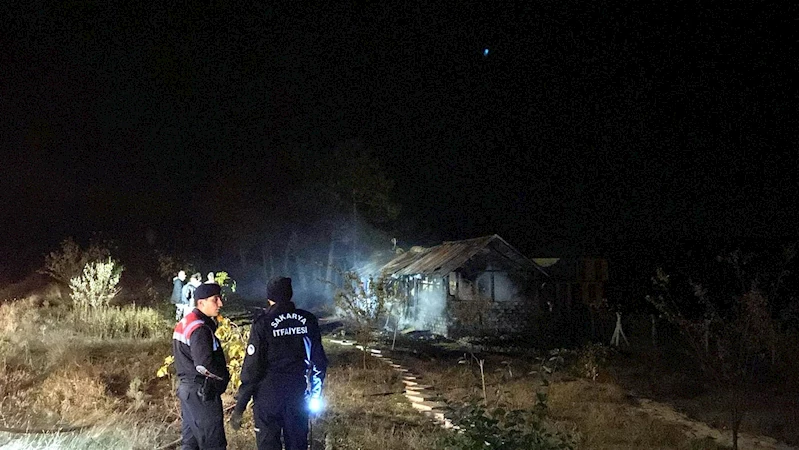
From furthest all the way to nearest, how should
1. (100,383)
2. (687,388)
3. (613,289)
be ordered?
(613,289) → (687,388) → (100,383)

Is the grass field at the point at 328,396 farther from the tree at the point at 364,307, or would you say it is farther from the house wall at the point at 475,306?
the house wall at the point at 475,306

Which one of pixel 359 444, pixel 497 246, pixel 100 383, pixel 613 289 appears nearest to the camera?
pixel 359 444

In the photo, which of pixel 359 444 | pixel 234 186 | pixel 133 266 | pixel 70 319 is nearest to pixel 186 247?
pixel 234 186

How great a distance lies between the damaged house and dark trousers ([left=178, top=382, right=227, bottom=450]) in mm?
17338

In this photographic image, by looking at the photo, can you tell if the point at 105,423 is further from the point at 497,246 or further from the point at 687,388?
the point at 497,246

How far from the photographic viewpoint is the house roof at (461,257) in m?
23.7

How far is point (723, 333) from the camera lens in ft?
27.6

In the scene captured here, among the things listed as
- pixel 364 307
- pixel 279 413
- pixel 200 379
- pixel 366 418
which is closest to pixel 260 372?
pixel 279 413

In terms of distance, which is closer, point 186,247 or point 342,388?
point 342,388

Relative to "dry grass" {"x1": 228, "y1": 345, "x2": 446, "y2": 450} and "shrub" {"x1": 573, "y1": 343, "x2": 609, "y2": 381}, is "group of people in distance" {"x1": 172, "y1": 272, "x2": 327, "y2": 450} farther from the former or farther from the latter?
"shrub" {"x1": 573, "y1": 343, "x2": 609, "y2": 381}

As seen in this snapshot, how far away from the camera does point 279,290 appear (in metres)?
5.94

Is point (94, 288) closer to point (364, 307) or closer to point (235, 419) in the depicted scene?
point (364, 307)

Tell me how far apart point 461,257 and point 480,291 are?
5.28ft

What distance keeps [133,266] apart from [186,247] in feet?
55.4
